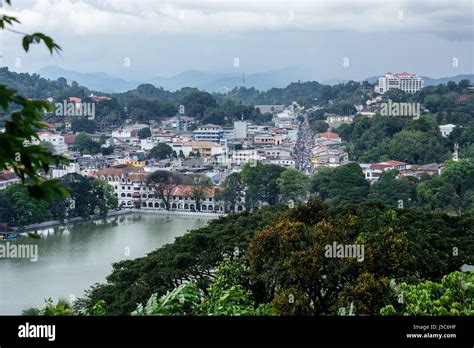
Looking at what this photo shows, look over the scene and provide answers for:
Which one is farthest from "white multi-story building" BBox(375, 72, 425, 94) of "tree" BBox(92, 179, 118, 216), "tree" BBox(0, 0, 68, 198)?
"tree" BBox(0, 0, 68, 198)

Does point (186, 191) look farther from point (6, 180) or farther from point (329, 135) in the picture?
point (329, 135)

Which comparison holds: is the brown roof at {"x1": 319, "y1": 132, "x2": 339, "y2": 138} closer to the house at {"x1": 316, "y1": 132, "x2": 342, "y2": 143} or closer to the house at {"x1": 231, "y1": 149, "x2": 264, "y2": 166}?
the house at {"x1": 316, "y1": 132, "x2": 342, "y2": 143}

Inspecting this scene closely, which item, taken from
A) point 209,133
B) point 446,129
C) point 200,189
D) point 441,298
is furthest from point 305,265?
point 209,133

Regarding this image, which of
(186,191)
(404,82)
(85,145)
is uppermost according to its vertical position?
(404,82)

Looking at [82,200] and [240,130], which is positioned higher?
[240,130]

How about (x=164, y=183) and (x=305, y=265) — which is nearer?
(x=305, y=265)

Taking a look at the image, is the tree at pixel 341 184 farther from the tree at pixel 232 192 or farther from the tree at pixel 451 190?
the tree at pixel 232 192
